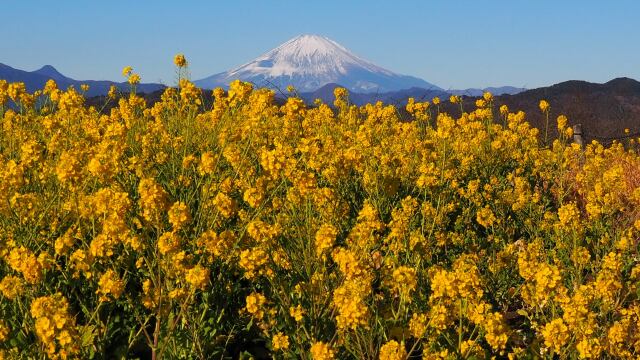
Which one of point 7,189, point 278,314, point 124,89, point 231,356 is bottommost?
point 231,356

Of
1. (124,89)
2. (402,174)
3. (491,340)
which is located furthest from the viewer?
(124,89)

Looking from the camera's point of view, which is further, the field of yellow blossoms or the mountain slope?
the mountain slope

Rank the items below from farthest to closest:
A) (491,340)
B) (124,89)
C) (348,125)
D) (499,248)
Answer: (124,89)
(348,125)
(499,248)
(491,340)

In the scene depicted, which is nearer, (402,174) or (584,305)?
(584,305)

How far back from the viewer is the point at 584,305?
311 cm

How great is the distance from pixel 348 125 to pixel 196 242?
6.00m

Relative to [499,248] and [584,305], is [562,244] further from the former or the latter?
[584,305]

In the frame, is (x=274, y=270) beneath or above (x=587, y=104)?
beneath

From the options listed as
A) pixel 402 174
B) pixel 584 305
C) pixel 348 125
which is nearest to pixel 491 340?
pixel 584 305

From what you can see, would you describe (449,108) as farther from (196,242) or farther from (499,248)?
(196,242)

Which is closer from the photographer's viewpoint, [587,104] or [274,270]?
[274,270]

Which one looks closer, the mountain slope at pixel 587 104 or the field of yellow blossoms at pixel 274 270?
the field of yellow blossoms at pixel 274 270

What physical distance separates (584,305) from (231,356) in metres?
1.91

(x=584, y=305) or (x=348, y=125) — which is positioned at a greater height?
(x=348, y=125)
